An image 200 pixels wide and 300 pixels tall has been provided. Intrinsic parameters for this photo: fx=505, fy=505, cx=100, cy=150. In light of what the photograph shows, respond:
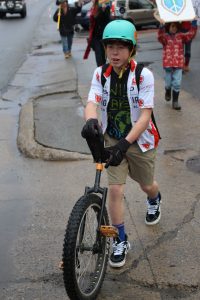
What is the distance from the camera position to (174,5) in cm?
768

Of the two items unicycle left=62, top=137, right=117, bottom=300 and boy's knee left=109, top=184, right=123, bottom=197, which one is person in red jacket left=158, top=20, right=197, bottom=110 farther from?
unicycle left=62, top=137, right=117, bottom=300

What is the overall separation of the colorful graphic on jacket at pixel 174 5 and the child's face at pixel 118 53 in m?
4.52

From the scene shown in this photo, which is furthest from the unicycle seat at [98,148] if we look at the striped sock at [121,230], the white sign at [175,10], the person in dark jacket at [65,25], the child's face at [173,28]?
the person in dark jacket at [65,25]

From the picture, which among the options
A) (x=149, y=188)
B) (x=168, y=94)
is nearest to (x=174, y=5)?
(x=168, y=94)

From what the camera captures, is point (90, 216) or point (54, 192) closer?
point (90, 216)

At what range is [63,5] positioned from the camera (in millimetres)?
14961

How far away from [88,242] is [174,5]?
536 cm

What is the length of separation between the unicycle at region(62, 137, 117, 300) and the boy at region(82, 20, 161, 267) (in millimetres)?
190

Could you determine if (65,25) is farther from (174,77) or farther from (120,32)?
(120,32)

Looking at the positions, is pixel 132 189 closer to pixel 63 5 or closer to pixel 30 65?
pixel 30 65

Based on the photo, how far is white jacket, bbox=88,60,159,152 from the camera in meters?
3.39

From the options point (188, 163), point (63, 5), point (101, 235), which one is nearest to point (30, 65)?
point (63, 5)

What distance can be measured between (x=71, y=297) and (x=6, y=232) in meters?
1.43

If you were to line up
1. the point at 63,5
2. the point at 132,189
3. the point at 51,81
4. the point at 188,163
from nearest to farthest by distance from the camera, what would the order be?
the point at 132,189, the point at 188,163, the point at 51,81, the point at 63,5
